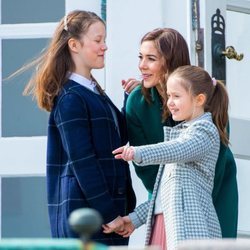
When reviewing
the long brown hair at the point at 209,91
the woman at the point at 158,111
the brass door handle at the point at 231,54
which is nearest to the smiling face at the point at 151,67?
the woman at the point at 158,111

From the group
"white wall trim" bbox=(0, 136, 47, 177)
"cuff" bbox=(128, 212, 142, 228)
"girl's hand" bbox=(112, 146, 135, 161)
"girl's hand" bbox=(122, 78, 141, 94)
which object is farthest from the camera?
"white wall trim" bbox=(0, 136, 47, 177)

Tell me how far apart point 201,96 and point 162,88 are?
19 cm

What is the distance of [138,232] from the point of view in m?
3.77

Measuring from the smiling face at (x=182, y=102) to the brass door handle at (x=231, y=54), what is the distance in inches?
32.3

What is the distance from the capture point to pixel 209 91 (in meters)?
3.18

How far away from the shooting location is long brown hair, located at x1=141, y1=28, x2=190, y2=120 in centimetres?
331

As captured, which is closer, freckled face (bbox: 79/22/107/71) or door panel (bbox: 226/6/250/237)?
freckled face (bbox: 79/22/107/71)

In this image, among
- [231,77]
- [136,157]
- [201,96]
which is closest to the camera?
[136,157]

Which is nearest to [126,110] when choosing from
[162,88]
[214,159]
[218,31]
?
[162,88]

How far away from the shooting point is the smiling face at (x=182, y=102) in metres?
3.11

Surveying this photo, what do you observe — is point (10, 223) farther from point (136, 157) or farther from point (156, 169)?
point (136, 157)

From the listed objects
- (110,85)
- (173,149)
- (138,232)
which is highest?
(110,85)

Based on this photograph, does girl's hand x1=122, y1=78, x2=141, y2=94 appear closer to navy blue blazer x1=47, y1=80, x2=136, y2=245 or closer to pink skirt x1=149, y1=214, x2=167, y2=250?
navy blue blazer x1=47, y1=80, x2=136, y2=245

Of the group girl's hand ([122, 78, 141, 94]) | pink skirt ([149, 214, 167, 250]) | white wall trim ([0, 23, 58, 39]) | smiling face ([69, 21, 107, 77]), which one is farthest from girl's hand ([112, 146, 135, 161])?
white wall trim ([0, 23, 58, 39])
